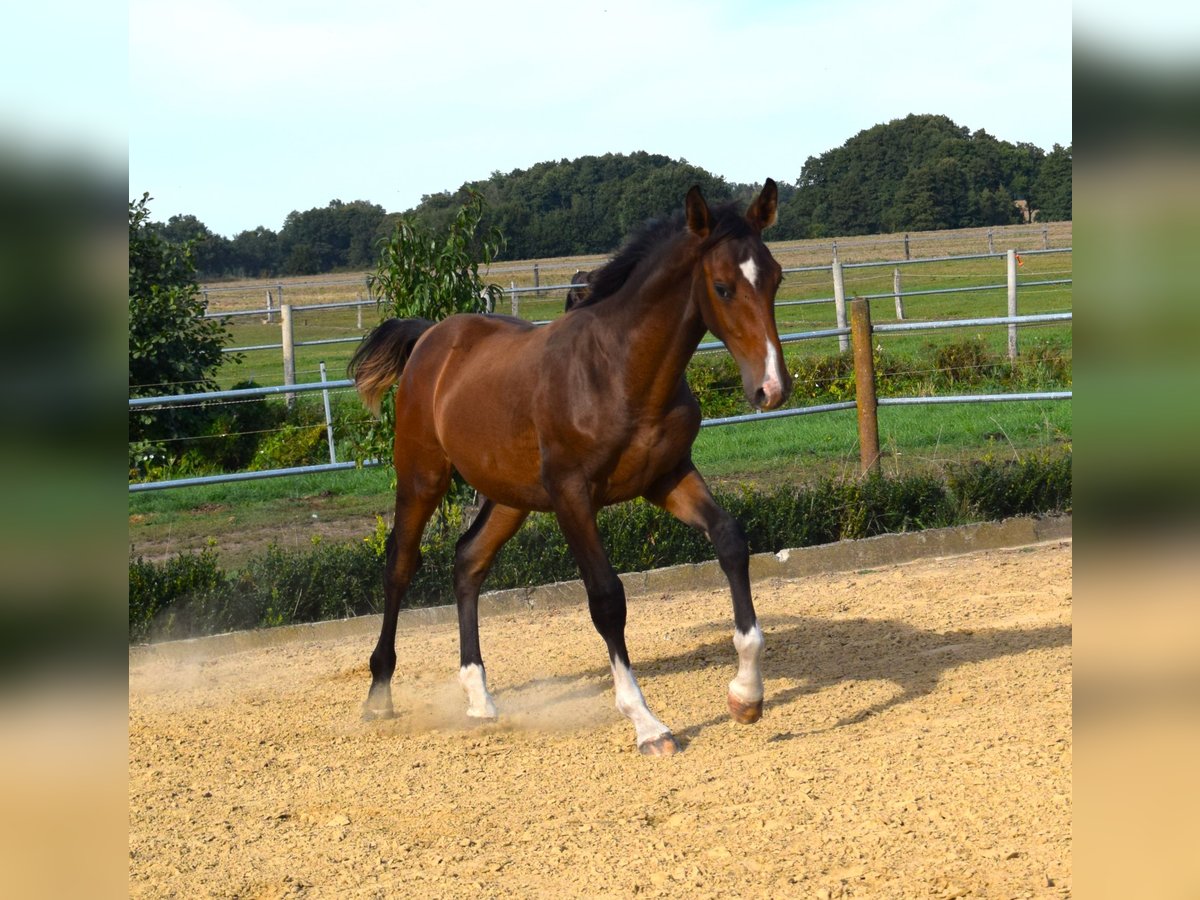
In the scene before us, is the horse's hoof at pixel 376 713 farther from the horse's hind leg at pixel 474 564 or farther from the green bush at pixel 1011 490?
the green bush at pixel 1011 490

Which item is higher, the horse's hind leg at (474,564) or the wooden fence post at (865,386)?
the wooden fence post at (865,386)

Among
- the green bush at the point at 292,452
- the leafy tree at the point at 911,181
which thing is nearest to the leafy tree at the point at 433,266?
the green bush at the point at 292,452

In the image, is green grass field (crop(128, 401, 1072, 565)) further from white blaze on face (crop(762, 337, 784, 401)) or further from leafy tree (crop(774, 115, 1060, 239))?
leafy tree (crop(774, 115, 1060, 239))

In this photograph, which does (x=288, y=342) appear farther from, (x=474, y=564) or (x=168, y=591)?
(x=474, y=564)

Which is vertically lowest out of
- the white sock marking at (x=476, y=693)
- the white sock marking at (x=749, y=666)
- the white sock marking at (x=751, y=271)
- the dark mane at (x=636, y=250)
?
the white sock marking at (x=476, y=693)

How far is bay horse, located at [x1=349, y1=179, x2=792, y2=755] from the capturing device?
4801 mm

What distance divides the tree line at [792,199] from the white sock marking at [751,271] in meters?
37.1

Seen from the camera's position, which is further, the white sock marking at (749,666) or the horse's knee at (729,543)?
the horse's knee at (729,543)

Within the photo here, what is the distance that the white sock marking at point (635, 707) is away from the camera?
5078 mm

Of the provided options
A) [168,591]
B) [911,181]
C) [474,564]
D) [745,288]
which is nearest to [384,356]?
[474,564]

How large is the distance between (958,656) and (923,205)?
1918 inches

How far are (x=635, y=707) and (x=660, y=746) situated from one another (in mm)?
222

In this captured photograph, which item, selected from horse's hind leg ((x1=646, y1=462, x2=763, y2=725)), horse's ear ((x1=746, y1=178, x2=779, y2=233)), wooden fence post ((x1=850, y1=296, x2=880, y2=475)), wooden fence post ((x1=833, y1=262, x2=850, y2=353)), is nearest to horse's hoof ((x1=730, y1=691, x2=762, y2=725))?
horse's hind leg ((x1=646, y1=462, x2=763, y2=725))
